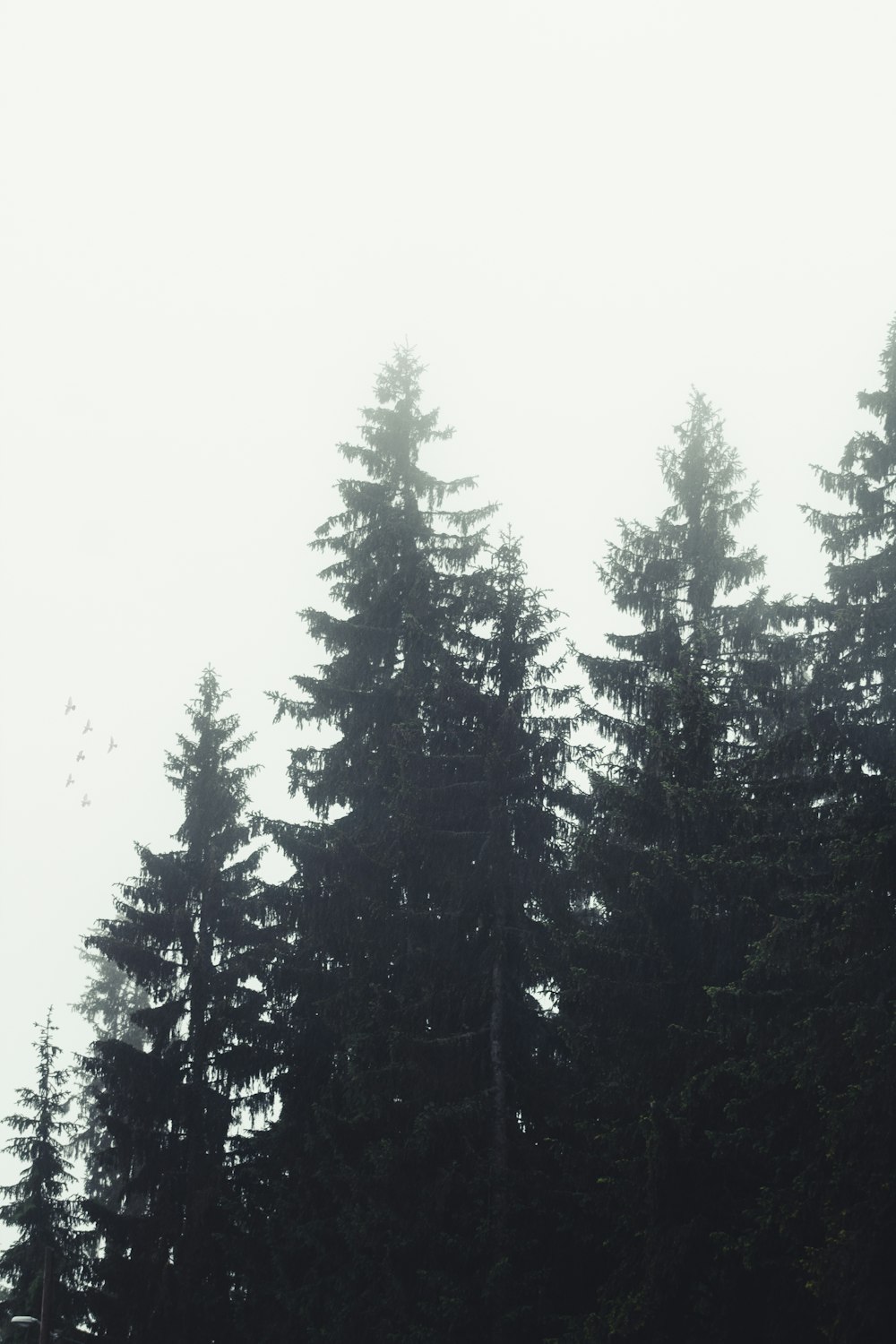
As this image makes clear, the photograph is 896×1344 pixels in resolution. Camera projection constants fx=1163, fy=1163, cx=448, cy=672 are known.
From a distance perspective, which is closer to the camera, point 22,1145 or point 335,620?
point 335,620

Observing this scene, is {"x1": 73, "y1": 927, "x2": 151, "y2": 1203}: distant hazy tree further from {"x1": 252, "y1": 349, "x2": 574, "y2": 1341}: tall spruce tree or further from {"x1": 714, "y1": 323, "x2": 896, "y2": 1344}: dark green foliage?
{"x1": 714, "y1": 323, "x2": 896, "y2": 1344}: dark green foliage

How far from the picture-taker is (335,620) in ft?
87.2

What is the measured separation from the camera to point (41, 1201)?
27875 mm

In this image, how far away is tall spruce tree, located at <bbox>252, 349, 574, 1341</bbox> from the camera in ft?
58.6

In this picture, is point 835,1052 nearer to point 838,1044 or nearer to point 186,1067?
point 838,1044

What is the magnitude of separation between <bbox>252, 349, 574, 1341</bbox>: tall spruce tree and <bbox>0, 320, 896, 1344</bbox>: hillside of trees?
7 cm

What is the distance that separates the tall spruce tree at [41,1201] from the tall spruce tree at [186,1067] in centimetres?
225

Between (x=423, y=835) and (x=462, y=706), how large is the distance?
2563 millimetres

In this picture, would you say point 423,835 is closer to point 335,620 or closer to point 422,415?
point 335,620

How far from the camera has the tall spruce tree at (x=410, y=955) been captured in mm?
17859

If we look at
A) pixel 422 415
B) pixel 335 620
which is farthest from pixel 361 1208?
pixel 422 415

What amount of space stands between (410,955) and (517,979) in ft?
6.33

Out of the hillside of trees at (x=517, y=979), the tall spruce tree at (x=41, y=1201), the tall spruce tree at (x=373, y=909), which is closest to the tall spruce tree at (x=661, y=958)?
the hillside of trees at (x=517, y=979)

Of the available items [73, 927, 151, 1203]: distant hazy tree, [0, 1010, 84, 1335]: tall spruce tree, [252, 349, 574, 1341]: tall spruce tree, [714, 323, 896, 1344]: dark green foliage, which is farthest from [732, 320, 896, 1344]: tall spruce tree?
[73, 927, 151, 1203]: distant hazy tree
